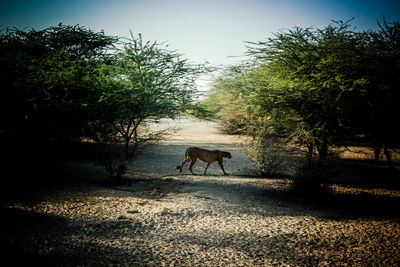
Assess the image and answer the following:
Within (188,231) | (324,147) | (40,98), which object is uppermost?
(40,98)

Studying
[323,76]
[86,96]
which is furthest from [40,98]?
[323,76]

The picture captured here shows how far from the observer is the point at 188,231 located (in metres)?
3.89

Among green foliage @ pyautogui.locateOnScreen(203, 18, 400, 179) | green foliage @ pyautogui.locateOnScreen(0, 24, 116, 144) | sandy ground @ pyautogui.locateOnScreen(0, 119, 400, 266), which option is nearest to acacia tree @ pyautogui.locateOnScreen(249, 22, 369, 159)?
Result: green foliage @ pyautogui.locateOnScreen(203, 18, 400, 179)

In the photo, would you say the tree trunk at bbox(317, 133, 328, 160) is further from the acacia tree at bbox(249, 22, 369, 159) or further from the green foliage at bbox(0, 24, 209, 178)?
the green foliage at bbox(0, 24, 209, 178)

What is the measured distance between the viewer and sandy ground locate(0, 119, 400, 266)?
3037mm

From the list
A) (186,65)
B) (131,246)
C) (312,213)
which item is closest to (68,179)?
(131,246)

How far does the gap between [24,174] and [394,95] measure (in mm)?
10524

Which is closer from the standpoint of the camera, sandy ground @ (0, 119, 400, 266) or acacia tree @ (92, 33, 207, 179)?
sandy ground @ (0, 119, 400, 266)

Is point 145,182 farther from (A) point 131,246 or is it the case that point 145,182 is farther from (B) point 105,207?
(A) point 131,246

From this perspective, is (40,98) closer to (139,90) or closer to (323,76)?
(139,90)

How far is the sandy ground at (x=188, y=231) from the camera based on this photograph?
9.96ft

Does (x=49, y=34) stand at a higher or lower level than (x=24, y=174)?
higher

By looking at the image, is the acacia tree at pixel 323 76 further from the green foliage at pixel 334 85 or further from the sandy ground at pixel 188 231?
the sandy ground at pixel 188 231

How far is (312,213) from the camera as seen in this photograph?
493 cm
